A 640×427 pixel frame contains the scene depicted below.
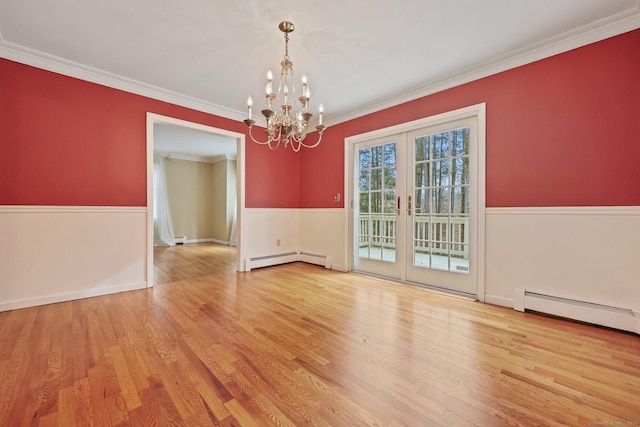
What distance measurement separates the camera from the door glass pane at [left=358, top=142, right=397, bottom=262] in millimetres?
3701

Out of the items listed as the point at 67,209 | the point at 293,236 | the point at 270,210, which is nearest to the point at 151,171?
the point at 67,209

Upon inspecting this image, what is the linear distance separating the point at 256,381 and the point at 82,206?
2902 mm

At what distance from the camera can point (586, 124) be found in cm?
227

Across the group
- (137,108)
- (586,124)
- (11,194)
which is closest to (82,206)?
(11,194)

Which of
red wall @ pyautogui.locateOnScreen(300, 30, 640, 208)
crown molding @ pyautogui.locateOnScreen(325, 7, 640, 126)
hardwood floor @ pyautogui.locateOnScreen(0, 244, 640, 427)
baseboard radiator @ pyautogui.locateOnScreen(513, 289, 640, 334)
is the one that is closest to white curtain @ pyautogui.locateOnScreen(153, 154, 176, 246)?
hardwood floor @ pyautogui.locateOnScreen(0, 244, 640, 427)

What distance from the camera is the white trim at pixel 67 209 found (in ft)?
8.43

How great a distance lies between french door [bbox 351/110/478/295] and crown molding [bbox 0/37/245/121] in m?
2.43

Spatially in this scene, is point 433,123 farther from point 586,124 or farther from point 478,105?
point 586,124

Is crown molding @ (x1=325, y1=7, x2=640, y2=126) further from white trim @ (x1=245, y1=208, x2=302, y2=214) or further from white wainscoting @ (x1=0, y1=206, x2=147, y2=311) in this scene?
white wainscoting @ (x1=0, y1=206, x2=147, y2=311)

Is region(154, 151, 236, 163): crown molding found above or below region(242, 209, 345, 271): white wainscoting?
above

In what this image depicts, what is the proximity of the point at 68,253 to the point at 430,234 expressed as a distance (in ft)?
13.7

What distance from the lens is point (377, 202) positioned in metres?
3.89

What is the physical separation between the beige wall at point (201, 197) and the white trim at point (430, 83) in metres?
4.04

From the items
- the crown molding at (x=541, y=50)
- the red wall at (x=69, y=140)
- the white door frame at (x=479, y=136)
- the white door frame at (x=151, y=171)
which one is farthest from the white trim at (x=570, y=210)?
the red wall at (x=69, y=140)
